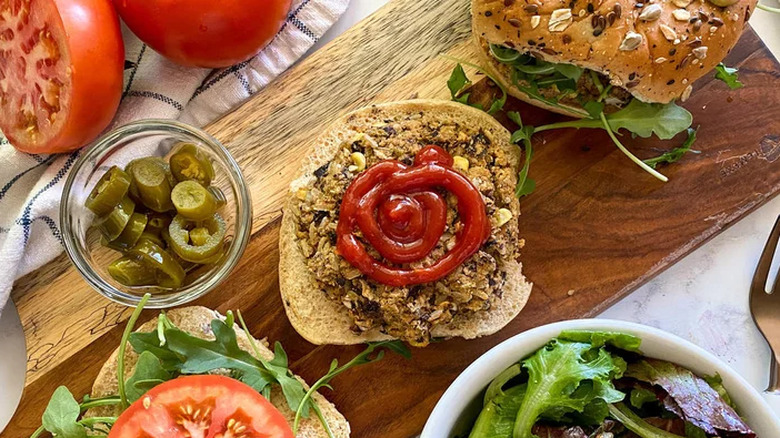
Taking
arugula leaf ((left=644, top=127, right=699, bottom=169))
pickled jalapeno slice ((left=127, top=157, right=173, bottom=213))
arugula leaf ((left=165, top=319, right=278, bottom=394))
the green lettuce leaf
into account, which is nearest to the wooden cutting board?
arugula leaf ((left=644, top=127, right=699, bottom=169))

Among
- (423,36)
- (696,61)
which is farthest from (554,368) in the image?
(423,36)

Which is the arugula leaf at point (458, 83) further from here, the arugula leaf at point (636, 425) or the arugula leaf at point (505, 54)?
the arugula leaf at point (636, 425)

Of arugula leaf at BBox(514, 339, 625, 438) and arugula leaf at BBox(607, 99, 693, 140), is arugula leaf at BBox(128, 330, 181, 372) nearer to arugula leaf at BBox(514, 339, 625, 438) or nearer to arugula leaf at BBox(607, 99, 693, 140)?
arugula leaf at BBox(514, 339, 625, 438)

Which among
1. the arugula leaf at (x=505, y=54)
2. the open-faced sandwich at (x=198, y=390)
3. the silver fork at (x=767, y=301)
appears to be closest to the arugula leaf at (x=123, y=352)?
the open-faced sandwich at (x=198, y=390)

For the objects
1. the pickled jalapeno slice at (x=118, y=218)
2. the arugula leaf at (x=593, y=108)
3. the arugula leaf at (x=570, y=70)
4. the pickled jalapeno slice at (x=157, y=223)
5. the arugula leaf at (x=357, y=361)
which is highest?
the pickled jalapeno slice at (x=118, y=218)

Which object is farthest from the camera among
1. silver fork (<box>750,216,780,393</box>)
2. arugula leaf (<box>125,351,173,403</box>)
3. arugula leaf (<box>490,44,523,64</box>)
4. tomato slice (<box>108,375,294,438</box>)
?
silver fork (<box>750,216,780,393</box>)
